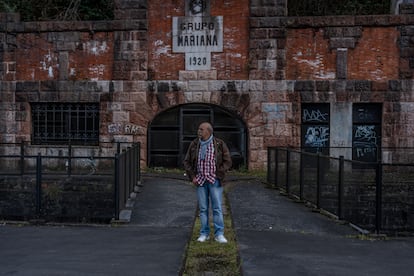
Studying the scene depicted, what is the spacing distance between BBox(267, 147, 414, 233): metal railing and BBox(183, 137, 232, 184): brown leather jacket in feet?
10.9

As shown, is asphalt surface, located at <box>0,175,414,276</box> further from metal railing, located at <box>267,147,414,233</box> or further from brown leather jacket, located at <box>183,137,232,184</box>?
brown leather jacket, located at <box>183,137,232,184</box>

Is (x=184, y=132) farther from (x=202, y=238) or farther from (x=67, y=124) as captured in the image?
(x=202, y=238)

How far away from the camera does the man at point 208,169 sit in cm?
871

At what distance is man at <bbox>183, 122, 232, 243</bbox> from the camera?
8711mm

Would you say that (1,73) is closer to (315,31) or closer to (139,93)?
(139,93)

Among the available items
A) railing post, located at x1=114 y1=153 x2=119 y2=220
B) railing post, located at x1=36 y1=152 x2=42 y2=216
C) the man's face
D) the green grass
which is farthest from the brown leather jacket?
railing post, located at x1=36 y1=152 x2=42 y2=216

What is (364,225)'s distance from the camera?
11359 millimetres

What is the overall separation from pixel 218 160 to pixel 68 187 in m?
4.70

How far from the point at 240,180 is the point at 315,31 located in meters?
5.24

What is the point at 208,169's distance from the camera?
8695 millimetres

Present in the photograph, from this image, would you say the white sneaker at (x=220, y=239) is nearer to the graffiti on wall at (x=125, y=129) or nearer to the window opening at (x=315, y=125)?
the window opening at (x=315, y=125)

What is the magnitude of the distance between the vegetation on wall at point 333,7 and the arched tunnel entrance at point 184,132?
1081cm

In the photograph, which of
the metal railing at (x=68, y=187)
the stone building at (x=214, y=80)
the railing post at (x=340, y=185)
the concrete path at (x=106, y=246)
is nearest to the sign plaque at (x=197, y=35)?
the stone building at (x=214, y=80)

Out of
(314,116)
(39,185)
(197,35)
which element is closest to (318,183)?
(39,185)
